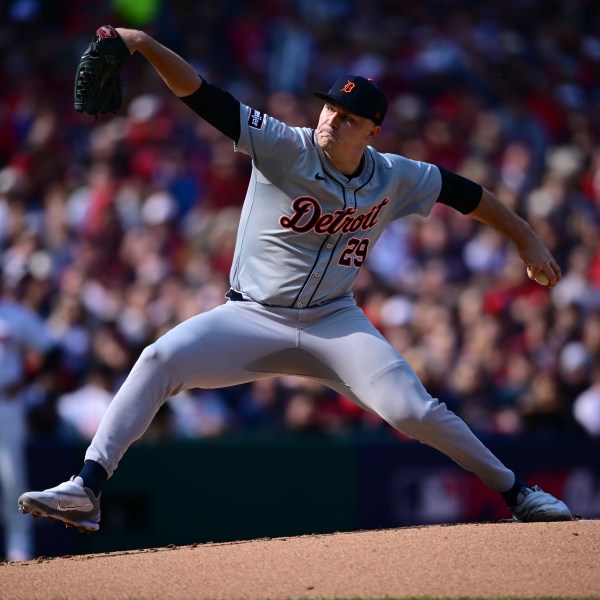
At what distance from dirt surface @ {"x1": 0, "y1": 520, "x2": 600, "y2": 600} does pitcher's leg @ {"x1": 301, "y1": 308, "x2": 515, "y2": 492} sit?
Result: 440 millimetres

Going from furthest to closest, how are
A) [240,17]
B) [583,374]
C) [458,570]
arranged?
[240,17]
[583,374]
[458,570]

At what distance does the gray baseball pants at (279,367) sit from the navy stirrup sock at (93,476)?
0.02m

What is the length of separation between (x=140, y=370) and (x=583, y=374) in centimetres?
513

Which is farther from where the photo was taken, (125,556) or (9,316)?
(9,316)

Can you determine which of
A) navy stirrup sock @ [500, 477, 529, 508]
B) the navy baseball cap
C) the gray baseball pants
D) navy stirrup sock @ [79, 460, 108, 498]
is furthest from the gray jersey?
navy stirrup sock @ [500, 477, 529, 508]

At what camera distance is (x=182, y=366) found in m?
4.84

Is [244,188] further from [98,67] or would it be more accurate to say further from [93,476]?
[93,476]

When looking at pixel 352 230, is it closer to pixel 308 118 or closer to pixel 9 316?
pixel 9 316

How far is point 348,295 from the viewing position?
5.29m

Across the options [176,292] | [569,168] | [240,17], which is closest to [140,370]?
[176,292]

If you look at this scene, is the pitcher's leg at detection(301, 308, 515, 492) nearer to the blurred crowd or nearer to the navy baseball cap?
the navy baseball cap

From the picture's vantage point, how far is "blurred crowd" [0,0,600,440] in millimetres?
8938

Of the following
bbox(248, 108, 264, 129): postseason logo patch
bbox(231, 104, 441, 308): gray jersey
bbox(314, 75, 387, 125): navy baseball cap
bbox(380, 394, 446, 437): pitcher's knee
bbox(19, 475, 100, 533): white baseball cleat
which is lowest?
bbox(19, 475, 100, 533): white baseball cleat

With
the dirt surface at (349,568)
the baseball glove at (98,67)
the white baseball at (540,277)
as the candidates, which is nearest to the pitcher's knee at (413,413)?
the dirt surface at (349,568)
